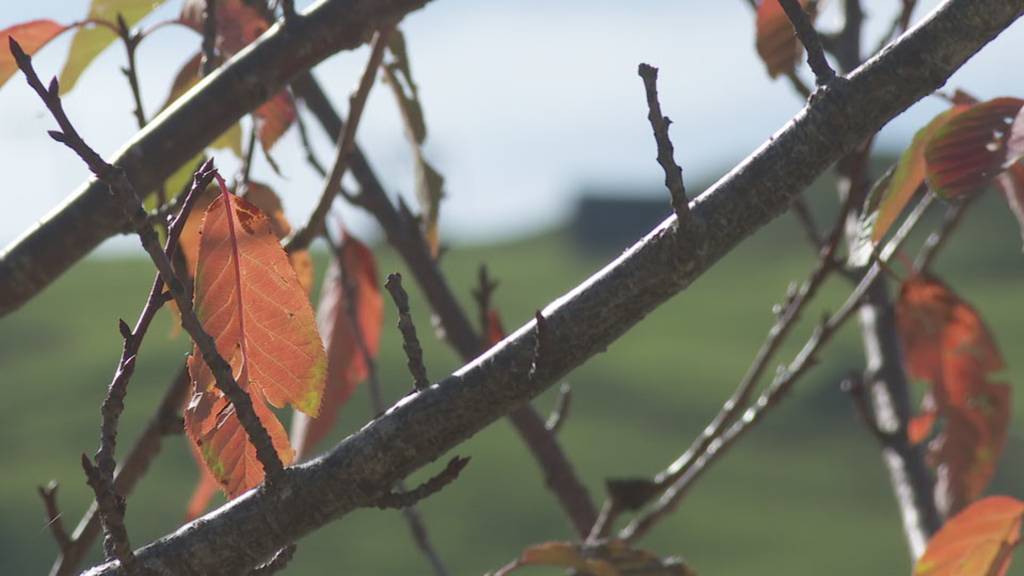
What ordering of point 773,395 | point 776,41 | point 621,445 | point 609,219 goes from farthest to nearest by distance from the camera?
point 609,219 → point 621,445 → point 773,395 → point 776,41

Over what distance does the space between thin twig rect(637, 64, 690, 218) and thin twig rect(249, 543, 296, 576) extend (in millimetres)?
323

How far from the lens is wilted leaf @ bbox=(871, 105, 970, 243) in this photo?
985mm

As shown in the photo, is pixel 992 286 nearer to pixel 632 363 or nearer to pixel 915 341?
pixel 632 363

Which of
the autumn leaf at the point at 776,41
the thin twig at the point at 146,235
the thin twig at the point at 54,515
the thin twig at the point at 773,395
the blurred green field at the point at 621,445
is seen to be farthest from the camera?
the blurred green field at the point at 621,445

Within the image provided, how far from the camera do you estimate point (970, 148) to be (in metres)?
0.93

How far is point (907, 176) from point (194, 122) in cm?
61

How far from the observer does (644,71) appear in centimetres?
77

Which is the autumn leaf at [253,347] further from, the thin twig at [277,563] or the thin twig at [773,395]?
the thin twig at [773,395]

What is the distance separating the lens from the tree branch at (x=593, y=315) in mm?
738

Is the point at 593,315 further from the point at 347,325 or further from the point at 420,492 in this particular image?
the point at 347,325

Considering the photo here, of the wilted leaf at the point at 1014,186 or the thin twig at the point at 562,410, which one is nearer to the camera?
the wilted leaf at the point at 1014,186

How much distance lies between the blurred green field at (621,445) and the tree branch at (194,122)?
8192 mm

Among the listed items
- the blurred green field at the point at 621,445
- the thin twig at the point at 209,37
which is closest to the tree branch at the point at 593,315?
the thin twig at the point at 209,37

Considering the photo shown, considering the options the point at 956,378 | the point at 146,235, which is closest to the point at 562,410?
the point at 956,378
